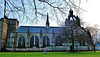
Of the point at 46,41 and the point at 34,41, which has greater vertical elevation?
the point at 34,41

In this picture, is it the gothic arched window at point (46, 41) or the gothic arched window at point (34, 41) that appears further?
the gothic arched window at point (46, 41)

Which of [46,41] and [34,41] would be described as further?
[46,41]

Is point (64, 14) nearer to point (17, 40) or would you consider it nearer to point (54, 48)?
point (54, 48)

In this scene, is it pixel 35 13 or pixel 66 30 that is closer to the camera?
pixel 35 13

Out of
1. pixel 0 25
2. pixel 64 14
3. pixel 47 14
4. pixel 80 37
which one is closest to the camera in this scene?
pixel 64 14

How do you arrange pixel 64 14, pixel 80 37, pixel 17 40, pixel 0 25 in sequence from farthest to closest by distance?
pixel 17 40 < pixel 0 25 < pixel 80 37 < pixel 64 14

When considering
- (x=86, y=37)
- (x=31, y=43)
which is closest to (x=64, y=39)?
(x=86, y=37)

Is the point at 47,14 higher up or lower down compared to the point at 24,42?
higher up

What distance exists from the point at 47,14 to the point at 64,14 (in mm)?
892

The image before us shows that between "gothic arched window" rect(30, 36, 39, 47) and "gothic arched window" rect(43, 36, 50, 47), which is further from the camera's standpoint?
"gothic arched window" rect(43, 36, 50, 47)

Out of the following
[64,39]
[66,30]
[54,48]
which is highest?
[66,30]

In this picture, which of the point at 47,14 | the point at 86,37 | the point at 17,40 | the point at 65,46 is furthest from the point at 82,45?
the point at 47,14

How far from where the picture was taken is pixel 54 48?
2012 inches

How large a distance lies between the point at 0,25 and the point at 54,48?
24.0 m
